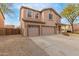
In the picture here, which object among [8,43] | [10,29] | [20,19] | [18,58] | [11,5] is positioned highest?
[11,5]

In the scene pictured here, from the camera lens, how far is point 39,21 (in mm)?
1737

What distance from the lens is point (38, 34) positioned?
1.75 meters

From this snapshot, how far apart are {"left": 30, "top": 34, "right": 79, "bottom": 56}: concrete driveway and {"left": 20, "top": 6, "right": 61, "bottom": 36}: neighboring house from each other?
71 mm

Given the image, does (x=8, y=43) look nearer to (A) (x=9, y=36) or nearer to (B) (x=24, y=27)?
(A) (x=9, y=36)

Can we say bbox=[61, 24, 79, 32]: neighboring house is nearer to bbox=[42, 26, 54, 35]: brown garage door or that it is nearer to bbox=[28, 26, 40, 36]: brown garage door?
bbox=[42, 26, 54, 35]: brown garage door

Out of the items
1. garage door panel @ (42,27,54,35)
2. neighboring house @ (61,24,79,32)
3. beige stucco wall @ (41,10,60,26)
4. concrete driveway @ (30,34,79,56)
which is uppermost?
beige stucco wall @ (41,10,60,26)

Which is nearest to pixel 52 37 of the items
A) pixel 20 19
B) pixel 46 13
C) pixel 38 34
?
pixel 38 34

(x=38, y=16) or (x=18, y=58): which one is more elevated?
(x=38, y=16)

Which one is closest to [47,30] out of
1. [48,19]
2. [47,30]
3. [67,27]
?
[47,30]

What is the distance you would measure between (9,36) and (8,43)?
0.08 m

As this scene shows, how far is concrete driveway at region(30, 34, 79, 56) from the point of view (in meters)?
1.64

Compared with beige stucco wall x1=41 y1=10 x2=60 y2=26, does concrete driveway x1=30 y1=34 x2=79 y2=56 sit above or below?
below

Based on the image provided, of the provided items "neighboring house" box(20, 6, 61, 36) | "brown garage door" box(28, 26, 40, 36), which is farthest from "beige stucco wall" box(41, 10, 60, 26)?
"brown garage door" box(28, 26, 40, 36)

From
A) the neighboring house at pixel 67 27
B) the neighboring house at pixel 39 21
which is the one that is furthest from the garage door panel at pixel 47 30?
the neighboring house at pixel 67 27
